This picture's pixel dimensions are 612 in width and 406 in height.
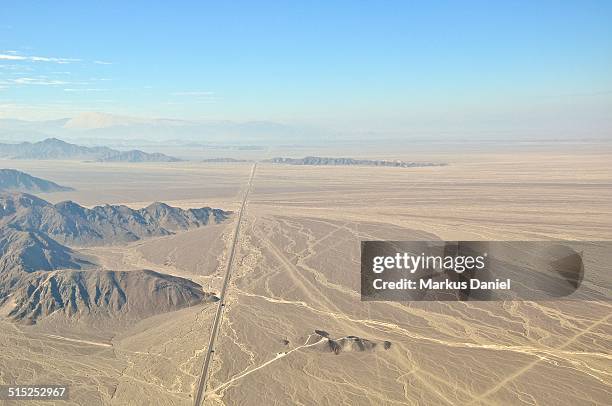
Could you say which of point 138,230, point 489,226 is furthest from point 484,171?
point 138,230

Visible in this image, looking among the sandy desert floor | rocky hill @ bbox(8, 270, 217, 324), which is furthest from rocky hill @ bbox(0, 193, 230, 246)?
rocky hill @ bbox(8, 270, 217, 324)

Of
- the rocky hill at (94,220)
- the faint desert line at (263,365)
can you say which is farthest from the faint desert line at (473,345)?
the rocky hill at (94,220)

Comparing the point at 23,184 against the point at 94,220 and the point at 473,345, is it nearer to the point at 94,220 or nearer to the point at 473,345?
the point at 94,220

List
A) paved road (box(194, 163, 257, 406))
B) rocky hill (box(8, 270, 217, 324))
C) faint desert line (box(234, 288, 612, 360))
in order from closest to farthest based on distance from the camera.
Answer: paved road (box(194, 163, 257, 406)) < faint desert line (box(234, 288, 612, 360)) < rocky hill (box(8, 270, 217, 324))

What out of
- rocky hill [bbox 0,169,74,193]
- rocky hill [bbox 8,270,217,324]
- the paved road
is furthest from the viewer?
rocky hill [bbox 0,169,74,193]

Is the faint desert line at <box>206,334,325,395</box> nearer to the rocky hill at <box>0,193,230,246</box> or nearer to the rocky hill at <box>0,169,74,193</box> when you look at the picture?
the rocky hill at <box>0,193,230,246</box>

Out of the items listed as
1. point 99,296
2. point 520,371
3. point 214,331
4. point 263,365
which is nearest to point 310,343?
point 263,365

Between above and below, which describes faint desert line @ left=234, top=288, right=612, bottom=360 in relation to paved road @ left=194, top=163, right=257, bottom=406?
above

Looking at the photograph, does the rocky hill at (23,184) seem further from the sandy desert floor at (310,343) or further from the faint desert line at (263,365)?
the faint desert line at (263,365)

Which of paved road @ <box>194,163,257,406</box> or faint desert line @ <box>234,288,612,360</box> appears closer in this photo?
paved road @ <box>194,163,257,406</box>
